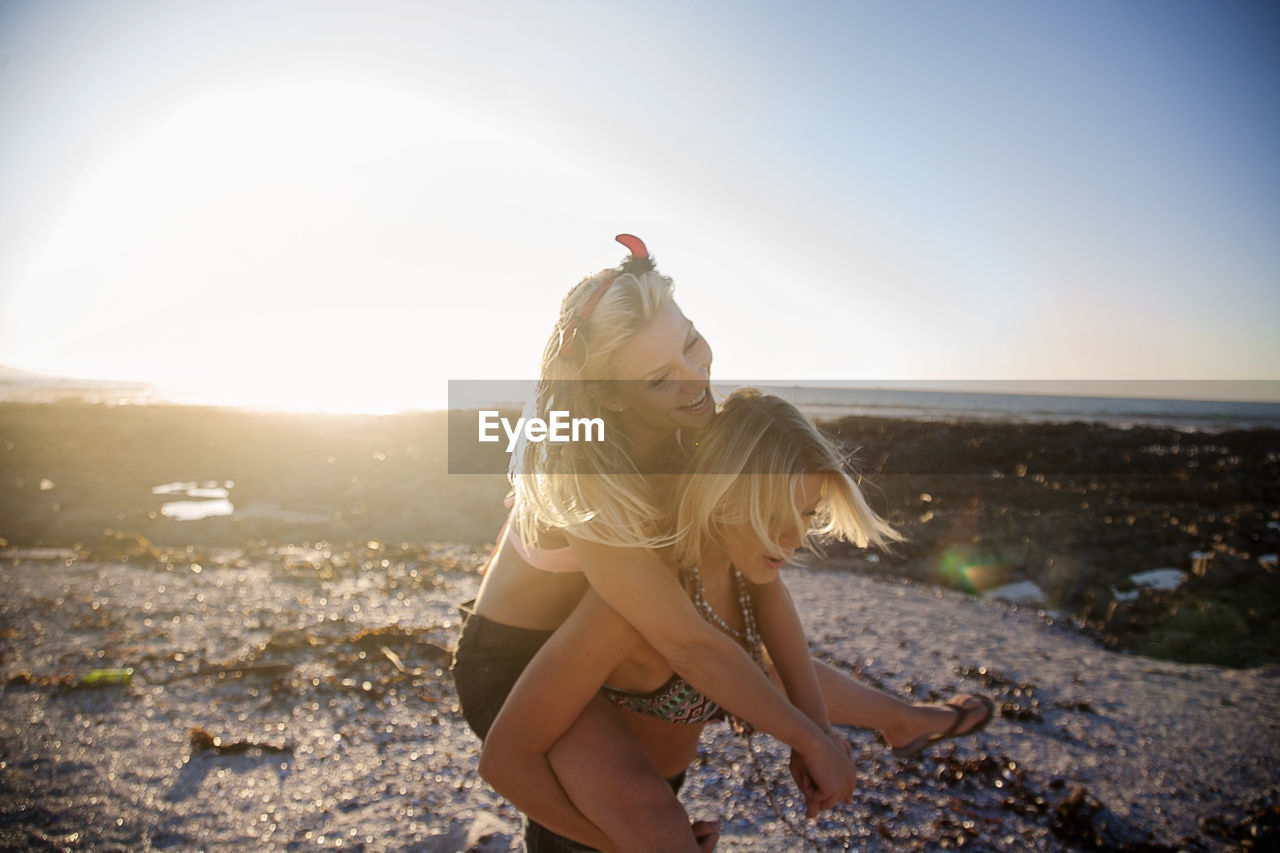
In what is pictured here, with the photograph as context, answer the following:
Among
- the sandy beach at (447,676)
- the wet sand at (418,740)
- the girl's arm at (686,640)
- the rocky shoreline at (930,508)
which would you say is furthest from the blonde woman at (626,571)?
the rocky shoreline at (930,508)

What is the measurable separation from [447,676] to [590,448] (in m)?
2.80

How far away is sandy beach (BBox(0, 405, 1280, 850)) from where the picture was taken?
2902 millimetres

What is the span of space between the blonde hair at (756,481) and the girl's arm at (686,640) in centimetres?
24

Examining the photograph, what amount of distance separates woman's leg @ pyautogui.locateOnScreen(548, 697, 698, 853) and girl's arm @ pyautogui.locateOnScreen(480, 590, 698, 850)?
34mm

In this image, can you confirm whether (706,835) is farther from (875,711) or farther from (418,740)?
(418,740)

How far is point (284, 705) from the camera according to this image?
3.80m

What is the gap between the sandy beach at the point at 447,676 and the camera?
2.90 meters

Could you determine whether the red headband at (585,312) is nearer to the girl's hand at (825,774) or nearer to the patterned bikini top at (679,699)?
the patterned bikini top at (679,699)

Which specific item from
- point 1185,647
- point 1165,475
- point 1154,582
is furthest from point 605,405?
point 1165,475

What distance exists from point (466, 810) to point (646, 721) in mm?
1293

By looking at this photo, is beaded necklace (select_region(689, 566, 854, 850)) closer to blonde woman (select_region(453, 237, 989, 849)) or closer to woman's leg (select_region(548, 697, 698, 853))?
blonde woman (select_region(453, 237, 989, 849))

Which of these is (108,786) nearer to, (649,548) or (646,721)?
(646,721)

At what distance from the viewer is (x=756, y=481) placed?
2.10m

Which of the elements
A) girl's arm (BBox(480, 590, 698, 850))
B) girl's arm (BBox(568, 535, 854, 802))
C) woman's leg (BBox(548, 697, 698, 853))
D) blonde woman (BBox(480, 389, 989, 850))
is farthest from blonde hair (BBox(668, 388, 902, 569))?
woman's leg (BBox(548, 697, 698, 853))
